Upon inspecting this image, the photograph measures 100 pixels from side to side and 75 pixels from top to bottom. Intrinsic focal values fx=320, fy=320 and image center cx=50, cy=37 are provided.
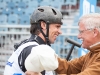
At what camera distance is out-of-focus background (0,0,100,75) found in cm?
680

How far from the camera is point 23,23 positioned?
7.55 metres

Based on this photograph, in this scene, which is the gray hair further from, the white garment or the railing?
the railing

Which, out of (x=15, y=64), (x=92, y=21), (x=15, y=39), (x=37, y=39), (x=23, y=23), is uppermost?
(x=92, y=21)

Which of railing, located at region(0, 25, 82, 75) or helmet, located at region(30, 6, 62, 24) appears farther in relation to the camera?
railing, located at region(0, 25, 82, 75)

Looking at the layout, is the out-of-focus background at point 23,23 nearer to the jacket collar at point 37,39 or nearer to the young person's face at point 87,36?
the jacket collar at point 37,39

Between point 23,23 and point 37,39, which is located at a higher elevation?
point 37,39

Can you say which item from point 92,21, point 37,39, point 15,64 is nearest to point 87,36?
point 92,21

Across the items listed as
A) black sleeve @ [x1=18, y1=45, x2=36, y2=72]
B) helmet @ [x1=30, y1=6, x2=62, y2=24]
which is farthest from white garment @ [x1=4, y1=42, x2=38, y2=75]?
helmet @ [x1=30, y1=6, x2=62, y2=24]

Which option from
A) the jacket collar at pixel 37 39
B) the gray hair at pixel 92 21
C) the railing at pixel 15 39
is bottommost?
the railing at pixel 15 39

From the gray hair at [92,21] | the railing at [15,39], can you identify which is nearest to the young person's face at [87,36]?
the gray hair at [92,21]

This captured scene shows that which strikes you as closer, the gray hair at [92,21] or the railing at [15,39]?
the gray hair at [92,21]

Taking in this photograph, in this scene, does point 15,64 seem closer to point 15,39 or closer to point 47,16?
point 47,16

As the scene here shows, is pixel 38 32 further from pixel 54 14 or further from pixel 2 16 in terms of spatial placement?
pixel 2 16

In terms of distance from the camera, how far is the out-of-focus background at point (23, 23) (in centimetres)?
680
